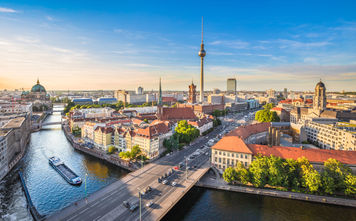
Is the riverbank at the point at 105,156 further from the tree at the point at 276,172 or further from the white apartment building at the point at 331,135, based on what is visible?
the white apartment building at the point at 331,135

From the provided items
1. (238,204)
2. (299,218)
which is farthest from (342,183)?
(238,204)

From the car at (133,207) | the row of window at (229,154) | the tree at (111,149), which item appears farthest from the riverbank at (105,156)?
the row of window at (229,154)

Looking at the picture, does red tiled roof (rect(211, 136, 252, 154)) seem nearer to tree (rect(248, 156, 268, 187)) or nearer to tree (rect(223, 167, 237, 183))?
tree (rect(248, 156, 268, 187))

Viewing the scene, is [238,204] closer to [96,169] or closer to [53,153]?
[96,169]

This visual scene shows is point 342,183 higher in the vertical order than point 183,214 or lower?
higher

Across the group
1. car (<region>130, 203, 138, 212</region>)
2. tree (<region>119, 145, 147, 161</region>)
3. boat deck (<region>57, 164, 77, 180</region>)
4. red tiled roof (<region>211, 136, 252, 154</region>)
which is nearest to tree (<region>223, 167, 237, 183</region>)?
red tiled roof (<region>211, 136, 252, 154</region>)

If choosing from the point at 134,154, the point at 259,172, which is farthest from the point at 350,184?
the point at 134,154
